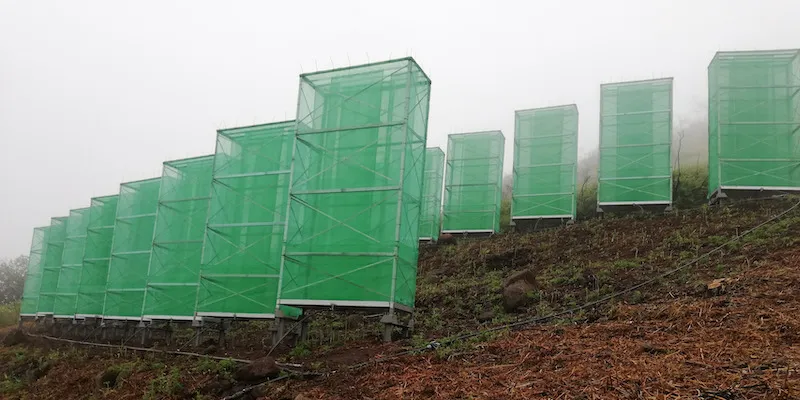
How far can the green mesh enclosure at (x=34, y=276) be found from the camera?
27766mm

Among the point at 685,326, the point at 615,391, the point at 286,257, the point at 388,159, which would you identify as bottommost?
the point at 615,391

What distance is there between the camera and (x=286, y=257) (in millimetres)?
11672

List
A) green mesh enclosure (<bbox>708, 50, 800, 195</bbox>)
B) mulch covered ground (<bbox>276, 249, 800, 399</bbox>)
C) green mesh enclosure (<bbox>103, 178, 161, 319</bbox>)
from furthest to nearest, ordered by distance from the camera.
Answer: green mesh enclosure (<bbox>103, 178, 161, 319</bbox>)
green mesh enclosure (<bbox>708, 50, 800, 195</bbox>)
mulch covered ground (<bbox>276, 249, 800, 399</bbox>)

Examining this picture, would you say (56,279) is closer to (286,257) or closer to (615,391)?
(286,257)

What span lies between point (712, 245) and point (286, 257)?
360 inches

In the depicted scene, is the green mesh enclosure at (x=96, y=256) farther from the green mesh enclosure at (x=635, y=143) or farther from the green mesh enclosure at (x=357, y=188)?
the green mesh enclosure at (x=635, y=143)

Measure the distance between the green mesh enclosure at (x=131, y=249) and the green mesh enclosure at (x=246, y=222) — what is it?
522 cm

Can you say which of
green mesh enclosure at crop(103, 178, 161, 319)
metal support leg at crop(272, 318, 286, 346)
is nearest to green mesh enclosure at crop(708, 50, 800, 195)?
metal support leg at crop(272, 318, 286, 346)

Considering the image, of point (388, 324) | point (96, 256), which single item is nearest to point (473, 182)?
point (388, 324)

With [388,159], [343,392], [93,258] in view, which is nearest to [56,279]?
[93,258]

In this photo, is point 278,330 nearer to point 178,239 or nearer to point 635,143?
point 178,239

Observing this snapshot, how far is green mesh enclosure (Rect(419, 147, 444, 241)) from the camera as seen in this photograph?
2536 cm

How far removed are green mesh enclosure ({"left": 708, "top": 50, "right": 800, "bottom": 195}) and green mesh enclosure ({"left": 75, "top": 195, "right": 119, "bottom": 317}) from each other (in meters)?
20.6

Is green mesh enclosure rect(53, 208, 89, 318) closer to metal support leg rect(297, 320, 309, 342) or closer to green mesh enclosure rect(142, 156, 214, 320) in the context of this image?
green mesh enclosure rect(142, 156, 214, 320)
